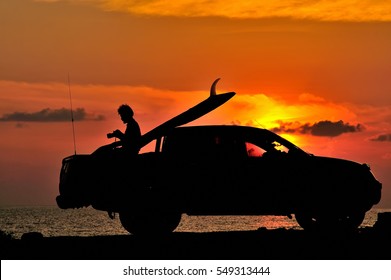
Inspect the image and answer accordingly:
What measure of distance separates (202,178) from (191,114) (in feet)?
4.17

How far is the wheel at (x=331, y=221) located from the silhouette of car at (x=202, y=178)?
0.15 ft

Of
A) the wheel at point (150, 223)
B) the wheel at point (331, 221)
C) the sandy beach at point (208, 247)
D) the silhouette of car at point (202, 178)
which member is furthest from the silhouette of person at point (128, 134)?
the wheel at point (331, 221)

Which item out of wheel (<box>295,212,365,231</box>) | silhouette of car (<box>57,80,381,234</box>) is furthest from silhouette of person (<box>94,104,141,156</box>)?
wheel (<box>295,212,365,231</box>)

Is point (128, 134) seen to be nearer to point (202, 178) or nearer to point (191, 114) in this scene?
point (191, 114)

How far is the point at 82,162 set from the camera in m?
17.4

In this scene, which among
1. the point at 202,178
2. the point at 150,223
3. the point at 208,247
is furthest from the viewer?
the point at 150,223

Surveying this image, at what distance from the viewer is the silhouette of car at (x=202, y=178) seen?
1741 cm

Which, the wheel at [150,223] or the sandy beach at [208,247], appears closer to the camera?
the sandy beach at [208,247]

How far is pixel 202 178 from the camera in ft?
57.2

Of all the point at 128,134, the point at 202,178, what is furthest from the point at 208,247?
the point at 128,134

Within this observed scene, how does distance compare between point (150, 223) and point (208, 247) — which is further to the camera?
point (150, 223)

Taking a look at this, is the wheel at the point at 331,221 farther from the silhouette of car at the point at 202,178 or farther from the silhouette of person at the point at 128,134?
the silhouette of person at the point at 128,134

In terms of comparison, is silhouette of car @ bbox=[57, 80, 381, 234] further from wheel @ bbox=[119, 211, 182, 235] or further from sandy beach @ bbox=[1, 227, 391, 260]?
sandy beach @ bbox=[1, 227, 391, 260]
